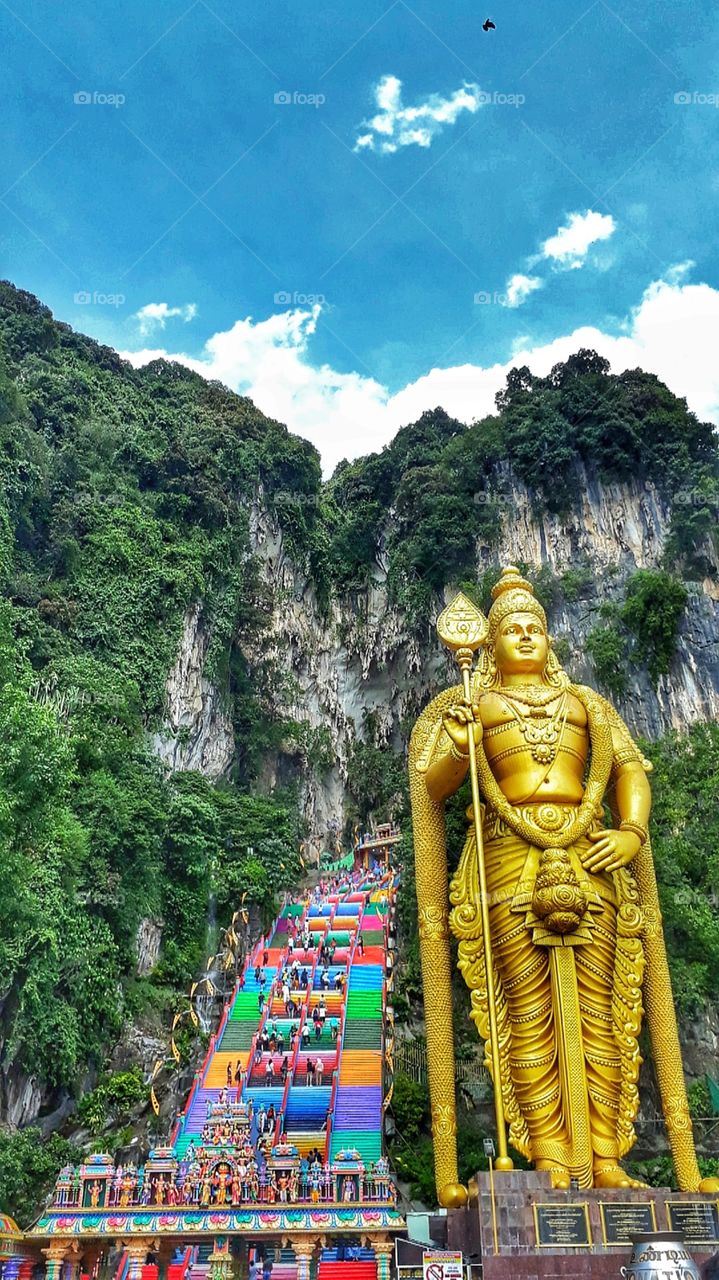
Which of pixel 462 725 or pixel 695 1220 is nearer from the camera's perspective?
pixel 695 1220

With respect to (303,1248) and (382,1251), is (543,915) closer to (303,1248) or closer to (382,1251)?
(382,1251)

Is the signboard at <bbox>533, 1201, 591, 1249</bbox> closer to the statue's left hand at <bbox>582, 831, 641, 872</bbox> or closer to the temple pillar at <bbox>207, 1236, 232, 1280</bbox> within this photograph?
the statue's left hand at <bbox>582, 831, 641, 872</bbox>

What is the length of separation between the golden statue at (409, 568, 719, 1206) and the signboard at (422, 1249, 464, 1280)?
0.76 meters

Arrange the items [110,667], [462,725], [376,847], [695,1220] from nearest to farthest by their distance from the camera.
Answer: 1. [695,1220]
2. [462,725]
3. [110,667]
4. [376,847]

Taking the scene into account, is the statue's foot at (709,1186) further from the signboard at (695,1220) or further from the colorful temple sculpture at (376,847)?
the colorful temple sculpture at (376,847)

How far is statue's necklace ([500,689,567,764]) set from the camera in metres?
9.59

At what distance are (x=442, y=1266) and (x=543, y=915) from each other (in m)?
2.83

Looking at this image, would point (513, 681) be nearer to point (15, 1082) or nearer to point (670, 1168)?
point (670, 1168)

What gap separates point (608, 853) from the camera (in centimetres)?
892

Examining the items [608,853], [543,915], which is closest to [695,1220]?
[543,915]

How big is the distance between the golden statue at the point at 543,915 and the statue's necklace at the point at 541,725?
0.05ft

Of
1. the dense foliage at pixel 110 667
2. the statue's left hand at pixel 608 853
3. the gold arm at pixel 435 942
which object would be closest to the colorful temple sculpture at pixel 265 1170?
the gold arm at pixel 435 942

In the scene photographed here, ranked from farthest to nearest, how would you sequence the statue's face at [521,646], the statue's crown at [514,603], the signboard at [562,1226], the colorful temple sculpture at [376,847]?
1. the colorful temple sculpture at [376,847]
2. the statue's crown at [514,603]
3. the statue's face at [521,646]
4. the signboard at [562,1226]

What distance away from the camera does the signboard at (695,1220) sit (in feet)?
24.4
